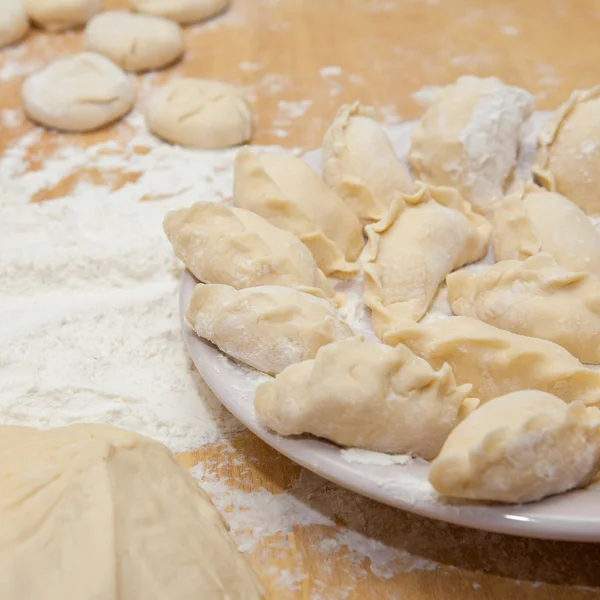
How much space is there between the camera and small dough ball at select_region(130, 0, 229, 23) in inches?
87.9

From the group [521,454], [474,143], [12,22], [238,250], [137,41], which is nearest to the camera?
[521,454]

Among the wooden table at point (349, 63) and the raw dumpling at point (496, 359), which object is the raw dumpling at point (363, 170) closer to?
the raw dumpling at point (496, 359)

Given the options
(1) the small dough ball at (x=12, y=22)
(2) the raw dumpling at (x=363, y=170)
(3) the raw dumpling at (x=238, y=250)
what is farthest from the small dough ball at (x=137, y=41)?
(3) the raw dumpling at (x=238, y=250)

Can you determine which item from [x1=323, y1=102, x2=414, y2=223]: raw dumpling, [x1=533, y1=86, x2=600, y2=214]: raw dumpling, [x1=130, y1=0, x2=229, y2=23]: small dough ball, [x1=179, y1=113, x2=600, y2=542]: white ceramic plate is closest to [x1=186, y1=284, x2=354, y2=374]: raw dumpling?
[x1=179, y1=113, x2=600, y2=542]: white ceramic plate

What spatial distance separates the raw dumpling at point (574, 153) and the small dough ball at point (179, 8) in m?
1.30

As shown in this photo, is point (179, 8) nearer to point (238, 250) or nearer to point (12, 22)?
point (12, 22)

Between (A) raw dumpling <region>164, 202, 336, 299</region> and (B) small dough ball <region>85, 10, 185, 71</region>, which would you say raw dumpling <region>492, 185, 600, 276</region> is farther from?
(B) small dough ball <region>85, 10, 185, 71</region>

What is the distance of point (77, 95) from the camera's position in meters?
1.83

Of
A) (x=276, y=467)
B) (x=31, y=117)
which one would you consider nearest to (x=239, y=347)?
(x=276, y=467)

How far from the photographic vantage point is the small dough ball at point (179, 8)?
2232 mm

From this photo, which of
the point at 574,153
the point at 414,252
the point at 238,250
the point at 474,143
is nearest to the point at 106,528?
the point at 238,250

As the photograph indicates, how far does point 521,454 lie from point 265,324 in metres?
0.37

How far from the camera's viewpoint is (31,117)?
189 centimetres

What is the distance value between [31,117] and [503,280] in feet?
4.45
